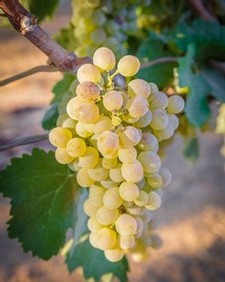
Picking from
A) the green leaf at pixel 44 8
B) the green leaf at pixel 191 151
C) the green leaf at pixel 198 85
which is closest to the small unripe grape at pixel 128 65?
the green leaf at pixel 198 85

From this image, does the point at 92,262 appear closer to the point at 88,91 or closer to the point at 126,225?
the point at 126,225

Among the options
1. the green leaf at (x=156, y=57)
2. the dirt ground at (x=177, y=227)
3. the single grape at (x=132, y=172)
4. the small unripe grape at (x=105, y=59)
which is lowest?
the dirt ground at (x=177, y=227)

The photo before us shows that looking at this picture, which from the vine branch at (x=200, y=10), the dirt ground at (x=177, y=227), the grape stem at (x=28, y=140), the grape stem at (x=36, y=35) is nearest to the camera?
the grape stem at (x=36, y=35)

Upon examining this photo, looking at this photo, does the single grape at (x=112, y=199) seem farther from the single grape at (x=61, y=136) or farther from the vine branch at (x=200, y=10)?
the vine branch at (x=200, y=10)

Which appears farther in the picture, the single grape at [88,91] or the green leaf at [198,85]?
the green leaf at [198,85]

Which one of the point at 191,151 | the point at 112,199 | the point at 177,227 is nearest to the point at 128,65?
the point at 112,199

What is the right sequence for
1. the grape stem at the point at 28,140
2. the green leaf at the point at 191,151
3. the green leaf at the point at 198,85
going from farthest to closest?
1. the green leaf at the point at 191,151
2. the green leaf at the point at 198,85
3. the grape stem at the point at 28,140
